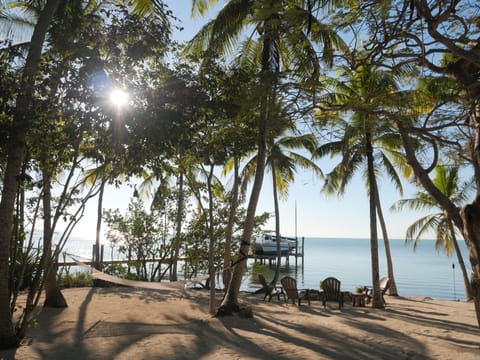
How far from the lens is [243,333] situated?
257 inches

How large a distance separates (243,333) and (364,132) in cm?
380

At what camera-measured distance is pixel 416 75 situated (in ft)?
19.4

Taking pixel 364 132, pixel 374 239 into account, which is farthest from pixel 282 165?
pixel 364 132

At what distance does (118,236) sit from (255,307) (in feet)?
26.3

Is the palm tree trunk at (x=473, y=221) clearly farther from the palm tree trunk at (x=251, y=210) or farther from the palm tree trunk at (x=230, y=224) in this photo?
the palm tree trunk at (x=230, y=224)

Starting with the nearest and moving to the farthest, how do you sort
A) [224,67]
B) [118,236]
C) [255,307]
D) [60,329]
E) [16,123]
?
[16,123]
[60,329]
[224,67]
[255,307]
[118,236]

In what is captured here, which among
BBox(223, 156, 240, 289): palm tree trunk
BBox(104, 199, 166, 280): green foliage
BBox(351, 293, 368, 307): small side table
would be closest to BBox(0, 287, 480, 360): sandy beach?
BBox(351, 293, 368, 307): small side table

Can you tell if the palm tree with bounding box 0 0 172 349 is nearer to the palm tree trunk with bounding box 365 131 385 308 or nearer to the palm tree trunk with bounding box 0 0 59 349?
the palm tree trunk with bounding box 0 0 59 349

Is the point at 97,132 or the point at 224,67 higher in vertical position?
the point at 224,67

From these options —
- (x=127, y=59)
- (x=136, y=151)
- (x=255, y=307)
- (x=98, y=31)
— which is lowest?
(x=255, y=307)

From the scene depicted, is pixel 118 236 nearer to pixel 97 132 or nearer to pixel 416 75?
pixel 97 132

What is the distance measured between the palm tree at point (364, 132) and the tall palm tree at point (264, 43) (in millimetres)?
714

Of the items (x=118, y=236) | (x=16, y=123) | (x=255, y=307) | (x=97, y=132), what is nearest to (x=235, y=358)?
(x=97, y=132)

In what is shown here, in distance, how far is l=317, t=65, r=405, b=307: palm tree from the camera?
19.4 feet
